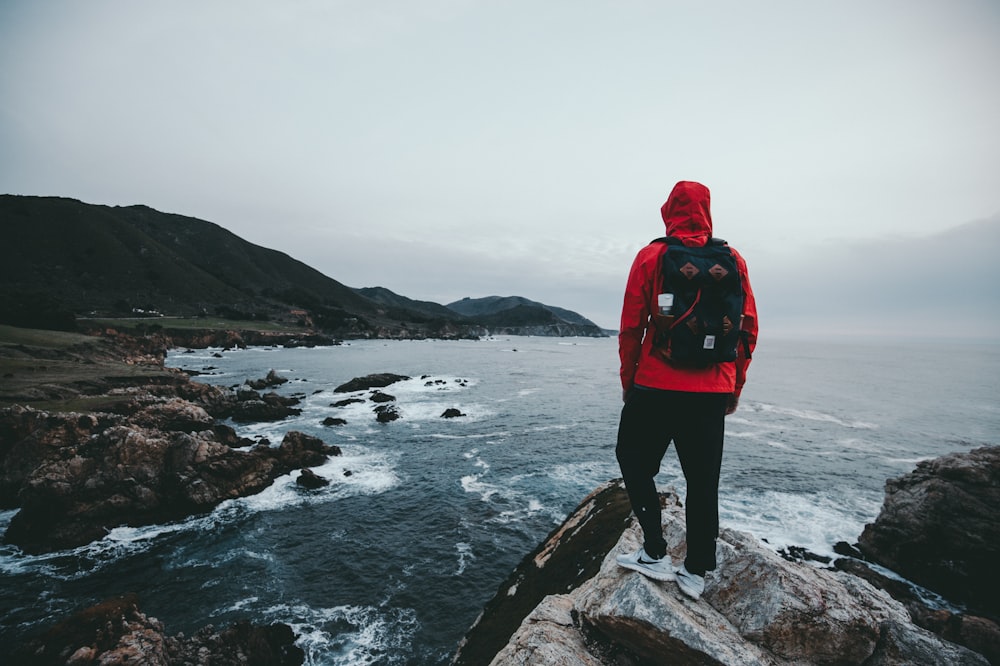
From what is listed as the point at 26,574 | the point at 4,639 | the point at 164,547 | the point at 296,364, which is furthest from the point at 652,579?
the point at 296,364

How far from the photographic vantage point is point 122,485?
56.9 ft

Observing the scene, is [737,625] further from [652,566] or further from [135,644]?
[135,644]

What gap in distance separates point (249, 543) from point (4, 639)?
249 inches

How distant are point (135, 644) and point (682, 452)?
11.5 metres

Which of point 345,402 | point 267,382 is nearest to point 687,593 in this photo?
point 345,402

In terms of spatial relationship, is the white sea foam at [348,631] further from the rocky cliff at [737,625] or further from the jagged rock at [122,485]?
the jagged rock at [122,485]

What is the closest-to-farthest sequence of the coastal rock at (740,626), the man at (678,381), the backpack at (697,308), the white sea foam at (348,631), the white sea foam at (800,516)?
the backpack at (697,308) → the man at (678,381) → the coastal rock at (740,626) → the white sea foam at (348,631) → the white sea foam at (800,516)

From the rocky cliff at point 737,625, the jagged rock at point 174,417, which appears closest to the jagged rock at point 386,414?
the jagged rock at point 174,417

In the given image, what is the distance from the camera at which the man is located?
153 inches

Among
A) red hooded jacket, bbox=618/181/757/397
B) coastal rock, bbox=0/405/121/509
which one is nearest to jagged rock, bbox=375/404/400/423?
coastal rock, bbox=0/405/121/509

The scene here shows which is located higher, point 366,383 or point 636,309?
point 636,309

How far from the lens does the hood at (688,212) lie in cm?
418

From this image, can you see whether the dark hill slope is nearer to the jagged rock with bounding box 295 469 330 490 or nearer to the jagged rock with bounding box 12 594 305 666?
the jagged rock with bounding box 295 469 330 490

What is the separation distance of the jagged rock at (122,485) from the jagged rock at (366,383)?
29.2 m
